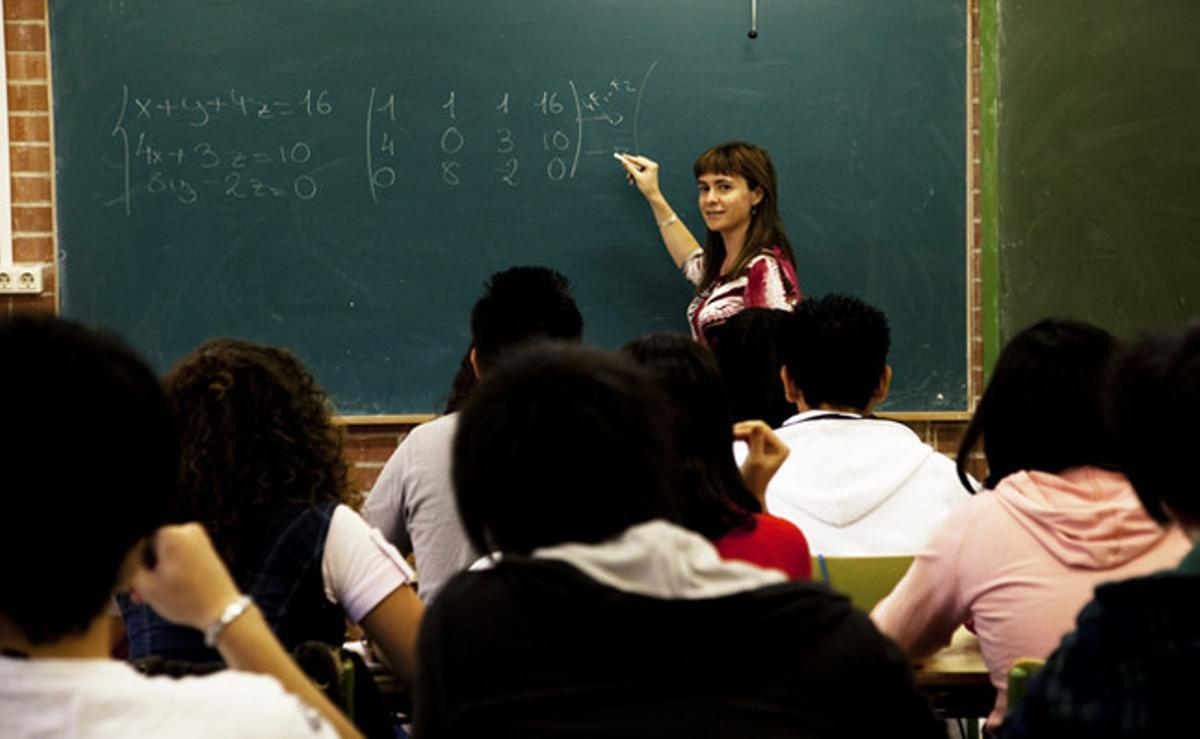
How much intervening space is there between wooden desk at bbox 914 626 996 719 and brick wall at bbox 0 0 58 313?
308 cm

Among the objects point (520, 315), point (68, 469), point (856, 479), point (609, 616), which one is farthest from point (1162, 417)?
point (520, 315)

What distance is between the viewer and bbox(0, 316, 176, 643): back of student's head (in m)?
1.06

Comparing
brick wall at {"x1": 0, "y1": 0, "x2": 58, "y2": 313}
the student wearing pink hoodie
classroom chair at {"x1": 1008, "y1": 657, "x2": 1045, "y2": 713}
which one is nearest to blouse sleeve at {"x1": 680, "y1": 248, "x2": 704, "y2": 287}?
brick wall at {"x1": 0, "y1": 0, "x2": 58, "y2": 313}

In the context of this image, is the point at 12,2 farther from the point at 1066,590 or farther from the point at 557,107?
the point at 1066,590

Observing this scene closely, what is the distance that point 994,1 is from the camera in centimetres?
435

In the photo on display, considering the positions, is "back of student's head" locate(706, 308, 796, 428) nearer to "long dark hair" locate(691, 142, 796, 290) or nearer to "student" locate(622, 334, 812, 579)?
"long dark hair" locate(691, 142, 796, 290)

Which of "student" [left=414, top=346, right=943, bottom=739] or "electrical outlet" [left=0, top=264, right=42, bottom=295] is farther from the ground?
"electrical outlet" [left=0, top=264, right=42, bottom=295]

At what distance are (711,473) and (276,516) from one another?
0.62 m

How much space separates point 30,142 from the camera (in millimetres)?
4262

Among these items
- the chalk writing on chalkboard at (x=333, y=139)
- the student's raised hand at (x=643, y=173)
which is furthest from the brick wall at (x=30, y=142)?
the student's raised hand at (x=643, y=173)

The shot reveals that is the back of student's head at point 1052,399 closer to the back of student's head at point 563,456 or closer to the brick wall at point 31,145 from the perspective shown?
the back of student's head at point 563,456

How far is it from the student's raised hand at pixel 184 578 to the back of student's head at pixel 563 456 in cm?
30

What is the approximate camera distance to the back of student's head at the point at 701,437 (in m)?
1.98

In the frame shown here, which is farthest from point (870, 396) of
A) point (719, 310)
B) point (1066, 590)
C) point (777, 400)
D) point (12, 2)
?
point (12, 2)
